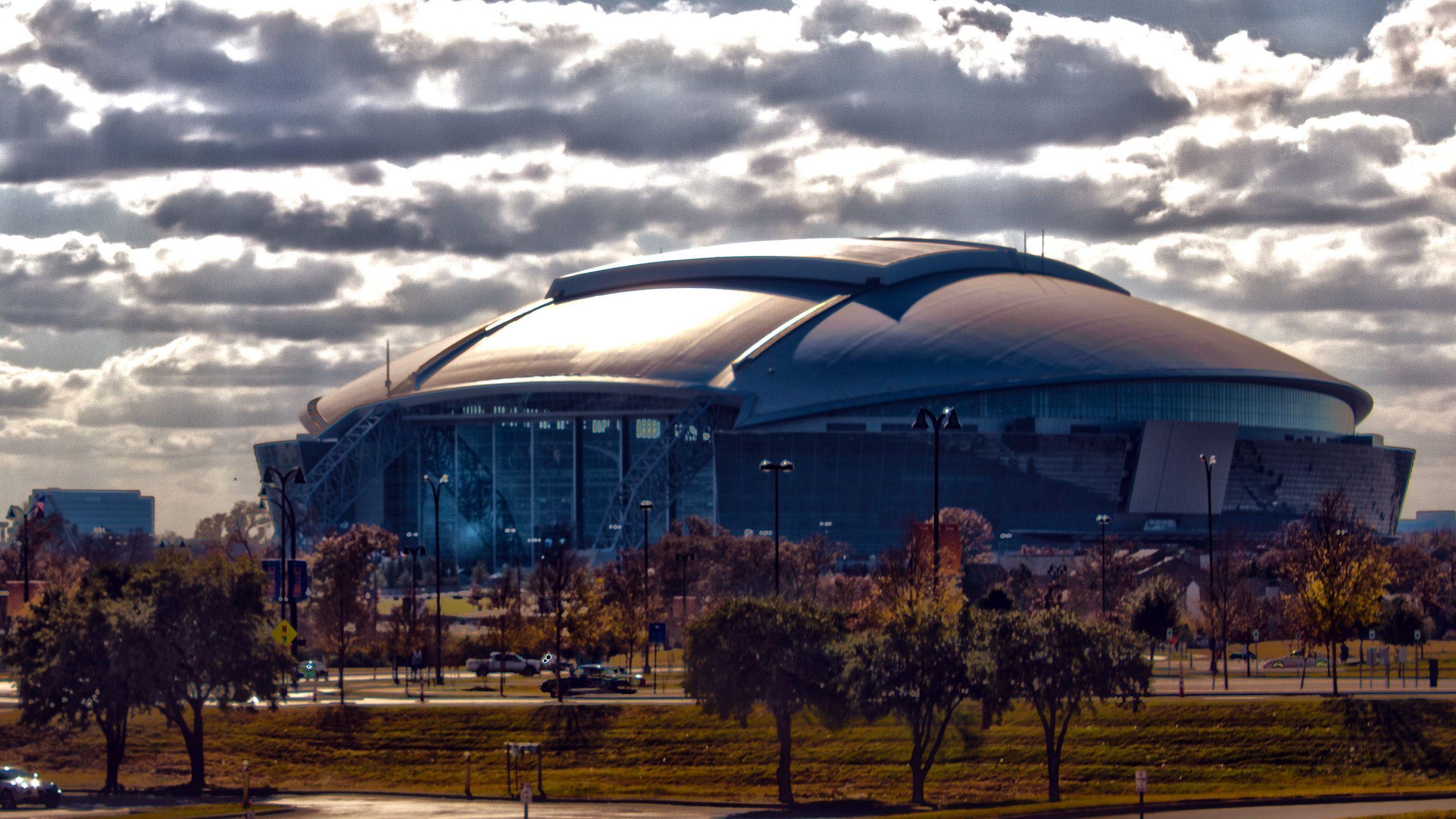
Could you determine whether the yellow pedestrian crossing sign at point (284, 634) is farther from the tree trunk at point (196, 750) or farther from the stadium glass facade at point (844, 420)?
the stadium glass facade at point (844, 420)

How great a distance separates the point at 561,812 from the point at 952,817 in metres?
10.5

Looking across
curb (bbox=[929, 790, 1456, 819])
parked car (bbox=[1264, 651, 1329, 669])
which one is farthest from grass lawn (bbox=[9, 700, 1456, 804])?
parked car (bbox=[1264, 651, 1329, 669])

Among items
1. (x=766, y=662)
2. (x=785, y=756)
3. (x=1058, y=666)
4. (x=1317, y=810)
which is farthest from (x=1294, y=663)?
(x=1317, y=810)

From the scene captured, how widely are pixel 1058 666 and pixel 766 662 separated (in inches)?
322

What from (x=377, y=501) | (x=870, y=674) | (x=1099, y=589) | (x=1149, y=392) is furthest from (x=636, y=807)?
(x=377, y=501)

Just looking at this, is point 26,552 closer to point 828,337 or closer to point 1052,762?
point 1052,762

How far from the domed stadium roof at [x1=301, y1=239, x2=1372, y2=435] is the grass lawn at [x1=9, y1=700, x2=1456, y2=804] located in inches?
3132

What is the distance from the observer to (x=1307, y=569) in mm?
71625

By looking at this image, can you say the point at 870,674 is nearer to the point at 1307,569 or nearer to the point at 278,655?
the point at 278,655

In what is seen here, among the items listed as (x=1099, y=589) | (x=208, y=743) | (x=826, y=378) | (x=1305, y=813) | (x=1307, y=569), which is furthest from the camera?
(x=826, y=378)

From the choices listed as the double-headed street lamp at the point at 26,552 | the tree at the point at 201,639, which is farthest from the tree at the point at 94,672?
the double-headed street lamp at the point at 26,552

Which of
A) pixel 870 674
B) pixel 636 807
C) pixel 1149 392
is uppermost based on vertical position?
pixel 1149 392

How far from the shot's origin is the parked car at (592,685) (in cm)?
6906

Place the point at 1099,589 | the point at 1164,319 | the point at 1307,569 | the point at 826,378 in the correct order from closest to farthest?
1. the point at 1307,569
2. the point at 1099,589
3. the point at 826,378
4. the point at 1164,319
